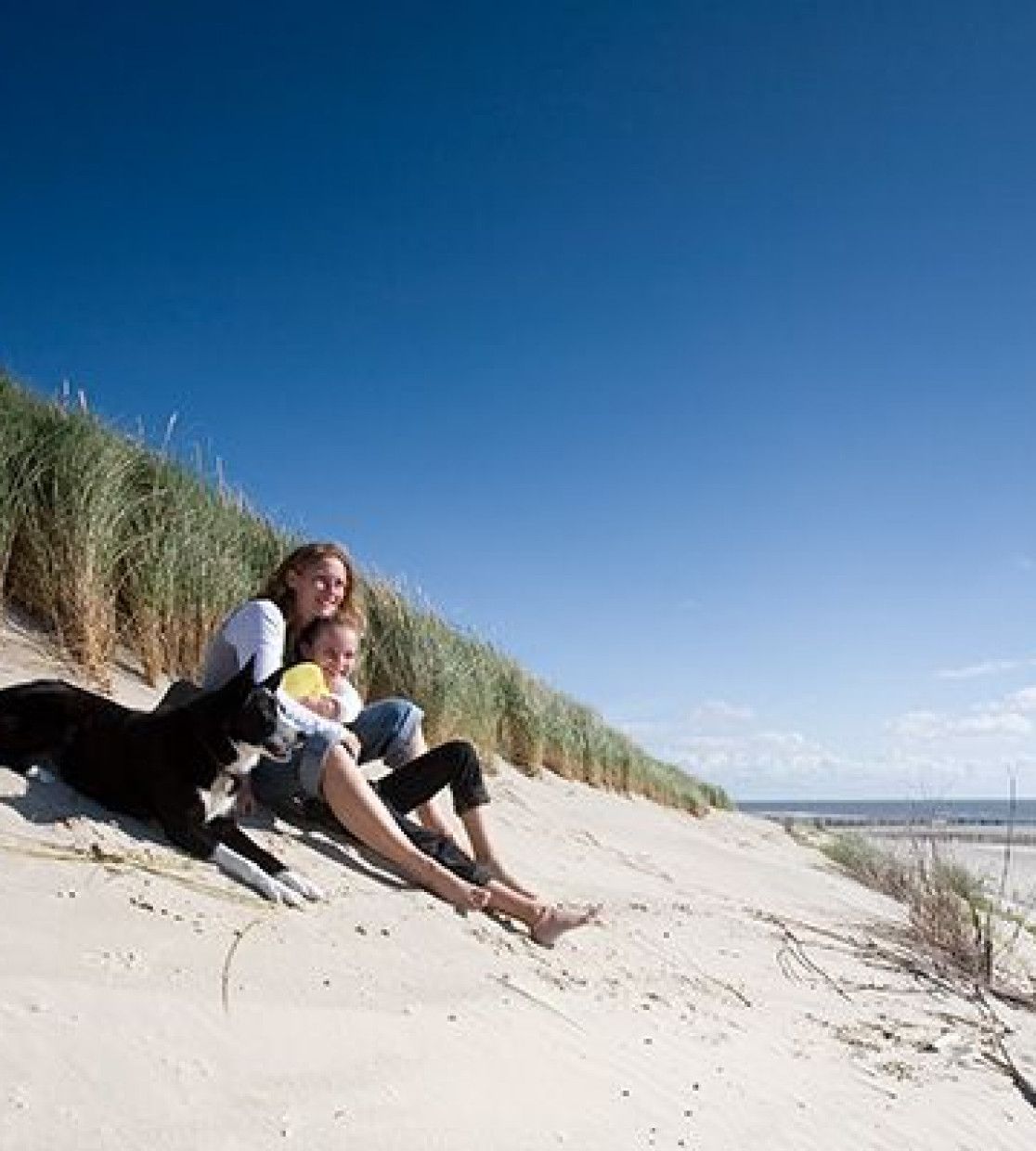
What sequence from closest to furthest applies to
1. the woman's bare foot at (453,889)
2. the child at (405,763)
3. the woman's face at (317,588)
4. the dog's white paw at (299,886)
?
the dog's white paw at (299,886), the woman's bare foot at (453,889), the child at (405,763), the woman's face at (317,588)

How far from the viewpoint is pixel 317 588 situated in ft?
15.5

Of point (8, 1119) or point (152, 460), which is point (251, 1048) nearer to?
point (8, 1119)

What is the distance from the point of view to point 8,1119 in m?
1.94

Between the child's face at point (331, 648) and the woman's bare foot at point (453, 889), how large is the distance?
1.07 m

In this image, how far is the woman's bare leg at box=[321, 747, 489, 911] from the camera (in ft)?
13.6

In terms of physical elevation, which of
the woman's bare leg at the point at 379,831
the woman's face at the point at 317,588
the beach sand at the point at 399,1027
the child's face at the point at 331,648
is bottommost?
the beach sand at the point at 399,1027

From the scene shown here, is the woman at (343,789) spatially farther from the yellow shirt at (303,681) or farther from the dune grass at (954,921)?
the dune grass at (954,921)

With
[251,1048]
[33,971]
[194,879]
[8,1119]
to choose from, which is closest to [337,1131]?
[251,1048]

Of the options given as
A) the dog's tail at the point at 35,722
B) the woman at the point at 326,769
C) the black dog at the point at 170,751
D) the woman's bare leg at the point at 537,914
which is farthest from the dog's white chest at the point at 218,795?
the woman's bare leg at the point at 537,914

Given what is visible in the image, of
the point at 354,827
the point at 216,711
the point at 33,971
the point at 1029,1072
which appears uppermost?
the point at 216,711

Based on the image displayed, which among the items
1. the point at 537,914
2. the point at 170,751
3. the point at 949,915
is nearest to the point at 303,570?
the point at 170,751

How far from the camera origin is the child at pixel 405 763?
4.48 metres

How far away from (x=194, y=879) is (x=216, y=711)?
0.63m

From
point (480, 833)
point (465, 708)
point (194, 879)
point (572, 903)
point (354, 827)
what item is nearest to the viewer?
point (194, 879)
